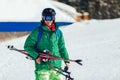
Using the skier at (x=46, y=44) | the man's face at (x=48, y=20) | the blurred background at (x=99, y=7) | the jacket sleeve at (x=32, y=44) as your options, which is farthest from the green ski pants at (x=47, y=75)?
the blurred background at (x=99, y=7)

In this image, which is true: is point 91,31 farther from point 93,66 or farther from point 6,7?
point 93,66

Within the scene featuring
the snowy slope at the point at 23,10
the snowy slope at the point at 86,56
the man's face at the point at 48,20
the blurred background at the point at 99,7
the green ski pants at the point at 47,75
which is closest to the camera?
the man's face at the point at 48,20

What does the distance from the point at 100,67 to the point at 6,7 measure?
8.48m

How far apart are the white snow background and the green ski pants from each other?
3.63 m

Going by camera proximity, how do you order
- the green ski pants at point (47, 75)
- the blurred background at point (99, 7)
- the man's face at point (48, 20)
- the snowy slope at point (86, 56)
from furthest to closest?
the blurred background at point (99, 7) → the snowy slope at point (86, 56) → the green ski pants at point (47, 75) → the man's face at point (48, 20)

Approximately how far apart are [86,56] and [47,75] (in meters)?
6.88

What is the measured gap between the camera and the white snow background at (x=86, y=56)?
11688 mm

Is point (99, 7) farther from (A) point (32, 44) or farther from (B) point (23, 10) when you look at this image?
(A) point (32, 44)

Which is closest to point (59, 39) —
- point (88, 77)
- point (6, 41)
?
point (88, 77)

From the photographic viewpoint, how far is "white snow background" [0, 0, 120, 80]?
11688 mm

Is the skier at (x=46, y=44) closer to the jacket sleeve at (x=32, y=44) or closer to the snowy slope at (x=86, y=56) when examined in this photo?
the jacket sleeve at (x=32, y=44)

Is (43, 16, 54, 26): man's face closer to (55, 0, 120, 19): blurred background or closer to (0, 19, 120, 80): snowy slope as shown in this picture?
(0, 19, 120, 80): snowy slope

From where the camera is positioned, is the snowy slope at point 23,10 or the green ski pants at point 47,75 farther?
the snowy slope at point 23,10

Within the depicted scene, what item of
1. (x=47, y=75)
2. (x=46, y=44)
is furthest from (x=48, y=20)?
(x=47, y=75)
